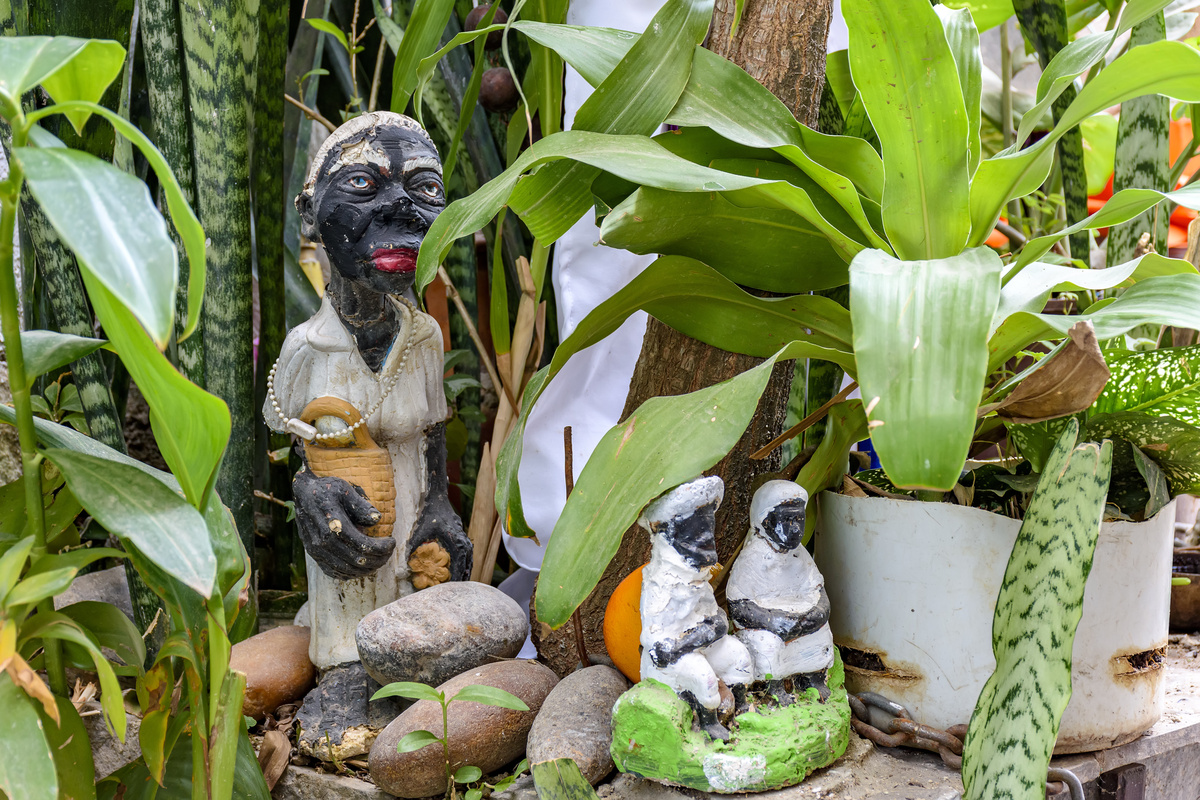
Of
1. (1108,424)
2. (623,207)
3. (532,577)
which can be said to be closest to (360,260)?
(623,207)

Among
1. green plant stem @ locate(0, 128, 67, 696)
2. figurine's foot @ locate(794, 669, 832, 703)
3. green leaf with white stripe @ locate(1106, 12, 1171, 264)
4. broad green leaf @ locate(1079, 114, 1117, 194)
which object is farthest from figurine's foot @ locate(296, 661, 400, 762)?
broad green leaf @ locate(1079, 114, 1117, 194)

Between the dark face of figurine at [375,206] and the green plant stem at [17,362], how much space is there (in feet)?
0.89

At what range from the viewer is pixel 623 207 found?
617 millimetres

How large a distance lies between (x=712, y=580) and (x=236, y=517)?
1.56ft

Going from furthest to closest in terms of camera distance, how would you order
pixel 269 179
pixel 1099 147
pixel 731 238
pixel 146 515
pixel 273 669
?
pixel 1099 147 < pixel 269 179 < pixel 273 669 < pixel 731 238 < pixel 146 515

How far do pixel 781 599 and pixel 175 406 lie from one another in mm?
429

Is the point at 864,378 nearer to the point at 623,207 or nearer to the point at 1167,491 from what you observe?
the point at 623,207

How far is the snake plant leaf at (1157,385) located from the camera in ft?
2.15

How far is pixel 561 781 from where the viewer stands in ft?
2.00

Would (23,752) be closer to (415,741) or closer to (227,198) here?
(415,741)

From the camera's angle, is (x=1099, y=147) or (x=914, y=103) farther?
(x=1099, y=147)

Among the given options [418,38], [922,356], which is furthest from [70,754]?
[418,38]

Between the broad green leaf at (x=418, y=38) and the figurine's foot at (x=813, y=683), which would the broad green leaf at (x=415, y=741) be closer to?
the figurine's foot at (x=813, y=683)

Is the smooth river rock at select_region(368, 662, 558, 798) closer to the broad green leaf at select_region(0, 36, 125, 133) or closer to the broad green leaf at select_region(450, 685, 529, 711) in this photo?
the broad green leaf at select_region(450, 685, 529, 711)
